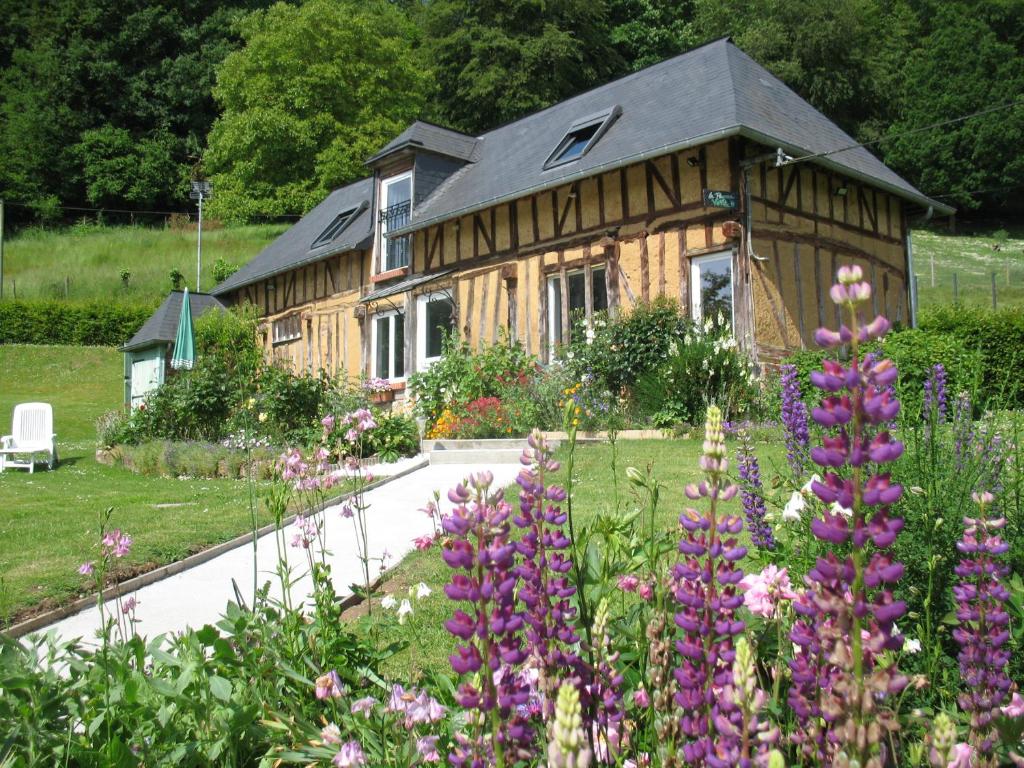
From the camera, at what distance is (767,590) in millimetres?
1611

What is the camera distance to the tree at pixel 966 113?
3675 cm

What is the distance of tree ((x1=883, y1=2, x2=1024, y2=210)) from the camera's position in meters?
36.8

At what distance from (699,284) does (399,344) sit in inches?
289

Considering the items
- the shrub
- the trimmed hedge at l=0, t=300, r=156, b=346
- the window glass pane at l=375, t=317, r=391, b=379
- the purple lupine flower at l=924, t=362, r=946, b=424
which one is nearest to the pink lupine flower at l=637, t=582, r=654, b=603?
the purple lupine flower at l=924, t=362, r=946, b=424

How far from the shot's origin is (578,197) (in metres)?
12.9

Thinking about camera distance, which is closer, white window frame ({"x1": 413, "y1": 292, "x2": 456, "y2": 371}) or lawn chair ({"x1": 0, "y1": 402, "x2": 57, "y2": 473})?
lawn chair ({"x1": 0, "y1": 402, "x2": 57, "y2": 473})

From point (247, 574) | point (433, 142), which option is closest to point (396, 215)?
point (433, 142)

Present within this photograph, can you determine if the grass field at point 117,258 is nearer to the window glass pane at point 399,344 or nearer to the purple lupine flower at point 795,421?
the window glass pane at point 399,344

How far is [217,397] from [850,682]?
39.7 feet

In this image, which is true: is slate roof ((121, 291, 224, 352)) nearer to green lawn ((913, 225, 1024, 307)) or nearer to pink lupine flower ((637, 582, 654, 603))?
pink lupine flower ((637, 582, 654, 603))

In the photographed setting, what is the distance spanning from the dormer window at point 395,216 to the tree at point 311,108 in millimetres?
16012

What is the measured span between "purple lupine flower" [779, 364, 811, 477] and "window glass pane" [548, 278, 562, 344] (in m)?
10.4

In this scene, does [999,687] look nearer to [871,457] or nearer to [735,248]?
[871,457]

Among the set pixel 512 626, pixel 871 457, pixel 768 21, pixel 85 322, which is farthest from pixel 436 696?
pixel 768 21
